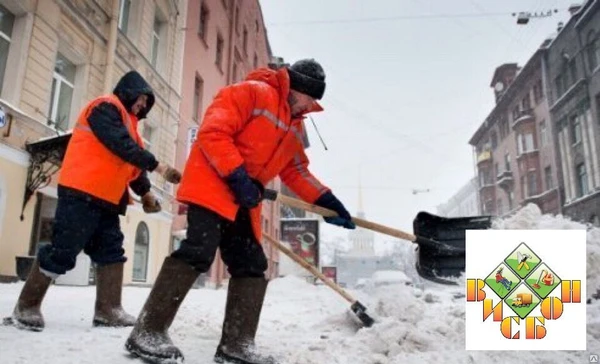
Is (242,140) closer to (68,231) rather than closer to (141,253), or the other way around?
(68,231)

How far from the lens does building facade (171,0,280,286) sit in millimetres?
13661

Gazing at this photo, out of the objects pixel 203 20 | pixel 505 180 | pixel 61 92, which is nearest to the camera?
pixel 61 92

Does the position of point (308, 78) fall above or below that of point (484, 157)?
below

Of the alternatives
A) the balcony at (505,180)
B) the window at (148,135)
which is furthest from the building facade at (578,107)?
the window at (148,135)

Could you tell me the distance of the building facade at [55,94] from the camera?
22.6 ft

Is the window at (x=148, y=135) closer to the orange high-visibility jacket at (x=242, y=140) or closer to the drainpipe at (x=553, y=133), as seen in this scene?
the orange high-visibility jacket at (x=242, y=140)

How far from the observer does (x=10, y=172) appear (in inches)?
269

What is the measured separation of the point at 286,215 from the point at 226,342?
33.8m

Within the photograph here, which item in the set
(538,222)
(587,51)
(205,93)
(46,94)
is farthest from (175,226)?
(587,51)

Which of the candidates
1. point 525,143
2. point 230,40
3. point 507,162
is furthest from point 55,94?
point 507,162

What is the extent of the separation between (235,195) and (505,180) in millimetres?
36928

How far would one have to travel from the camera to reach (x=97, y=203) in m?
2.67

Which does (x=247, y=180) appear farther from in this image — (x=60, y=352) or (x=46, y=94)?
(x=46, y=94)

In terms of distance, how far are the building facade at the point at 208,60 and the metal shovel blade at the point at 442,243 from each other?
8330 mm
